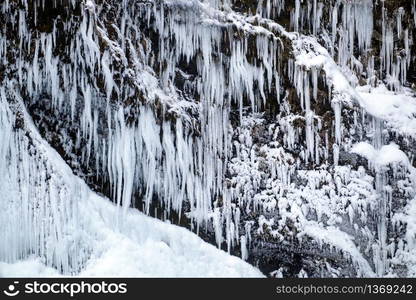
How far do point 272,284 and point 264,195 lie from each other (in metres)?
1.01

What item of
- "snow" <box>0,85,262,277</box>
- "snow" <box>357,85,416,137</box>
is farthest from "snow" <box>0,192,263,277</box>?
"snow" <box>357,85,416,137</box>

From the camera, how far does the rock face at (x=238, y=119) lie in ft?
17.6

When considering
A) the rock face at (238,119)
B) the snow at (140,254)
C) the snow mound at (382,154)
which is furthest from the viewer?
the snow mound at (382,154)

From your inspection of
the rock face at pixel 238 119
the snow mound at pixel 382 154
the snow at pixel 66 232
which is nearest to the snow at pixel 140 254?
Answer: the snow at pixel 66 232

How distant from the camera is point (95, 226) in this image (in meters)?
5.40

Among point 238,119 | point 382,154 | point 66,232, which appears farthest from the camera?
point 238,119

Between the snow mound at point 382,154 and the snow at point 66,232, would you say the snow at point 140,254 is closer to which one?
the snow at point 66,232

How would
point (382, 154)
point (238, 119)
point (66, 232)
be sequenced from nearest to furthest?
point (66, 232)
point (382, 154)
point (238, 119)

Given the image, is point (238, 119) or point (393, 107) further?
point (238, 119)

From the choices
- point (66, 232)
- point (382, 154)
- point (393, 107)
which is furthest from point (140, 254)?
point (393, 107)

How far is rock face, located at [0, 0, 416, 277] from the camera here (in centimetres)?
537

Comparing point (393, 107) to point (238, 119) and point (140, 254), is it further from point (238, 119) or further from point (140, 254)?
point (140, 254)

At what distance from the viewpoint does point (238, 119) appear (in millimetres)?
5859

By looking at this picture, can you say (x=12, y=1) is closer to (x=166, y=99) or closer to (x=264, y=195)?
(x=166, y=99)
